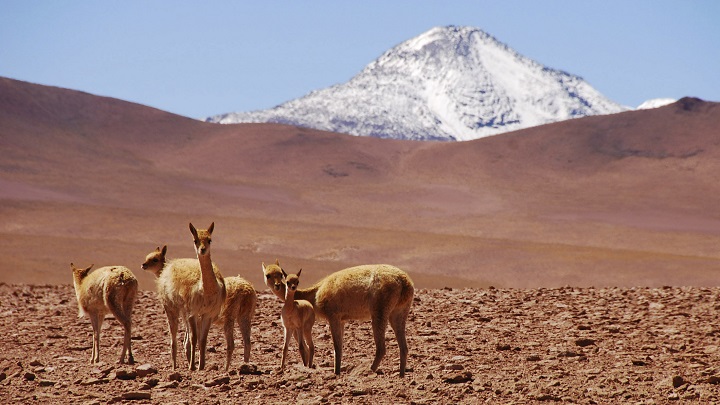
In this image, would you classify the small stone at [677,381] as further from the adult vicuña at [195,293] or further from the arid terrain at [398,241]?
the adult vicuña at [195,293]

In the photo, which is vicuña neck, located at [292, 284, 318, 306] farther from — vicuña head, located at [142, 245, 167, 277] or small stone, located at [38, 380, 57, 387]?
small stone, located at [38, 380, 57, 387]

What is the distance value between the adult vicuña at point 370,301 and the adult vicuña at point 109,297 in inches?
112

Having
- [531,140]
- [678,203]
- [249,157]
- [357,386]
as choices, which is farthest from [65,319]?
[531,140]

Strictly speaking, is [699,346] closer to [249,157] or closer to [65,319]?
[65,319]

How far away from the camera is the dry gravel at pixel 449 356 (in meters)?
11.2

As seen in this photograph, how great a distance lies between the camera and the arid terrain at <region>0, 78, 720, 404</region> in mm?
12047

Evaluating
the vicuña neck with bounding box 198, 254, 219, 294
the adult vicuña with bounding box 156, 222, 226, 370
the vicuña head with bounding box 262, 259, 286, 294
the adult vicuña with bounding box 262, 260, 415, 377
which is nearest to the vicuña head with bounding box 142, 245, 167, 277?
the adult vicuña with bounding box 156, 222, 226, 370

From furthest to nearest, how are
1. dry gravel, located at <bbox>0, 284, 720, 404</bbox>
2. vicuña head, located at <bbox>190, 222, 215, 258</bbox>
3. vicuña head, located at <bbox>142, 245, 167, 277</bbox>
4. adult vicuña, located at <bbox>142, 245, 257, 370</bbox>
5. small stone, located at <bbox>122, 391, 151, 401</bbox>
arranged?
vicuña head, located at <bbox>142, 245, 167, 277</bbox>
adult vicuña, located at <bbox>142, 245, 257, 370</bbox>
vicuña head, located at <bbox>190, 222, 215, 258</bbox>
dry gravel, located at <bbox>0, 284, 720, 404</bbox>
small stone, located at <bbox>122, 391, 151, 401</bbox>

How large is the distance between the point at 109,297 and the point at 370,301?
4.08 m

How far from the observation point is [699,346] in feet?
47.8

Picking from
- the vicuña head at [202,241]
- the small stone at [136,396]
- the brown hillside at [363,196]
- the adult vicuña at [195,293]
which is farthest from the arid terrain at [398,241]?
the vicuña head at [202,241]

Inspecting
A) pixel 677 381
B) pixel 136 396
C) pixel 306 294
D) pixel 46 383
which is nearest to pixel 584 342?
pixel 677 381

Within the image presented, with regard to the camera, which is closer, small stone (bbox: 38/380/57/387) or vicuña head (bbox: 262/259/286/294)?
small stone (bbox: 38/380/57/387)

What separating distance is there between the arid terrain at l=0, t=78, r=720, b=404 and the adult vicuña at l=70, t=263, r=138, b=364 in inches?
21.6
